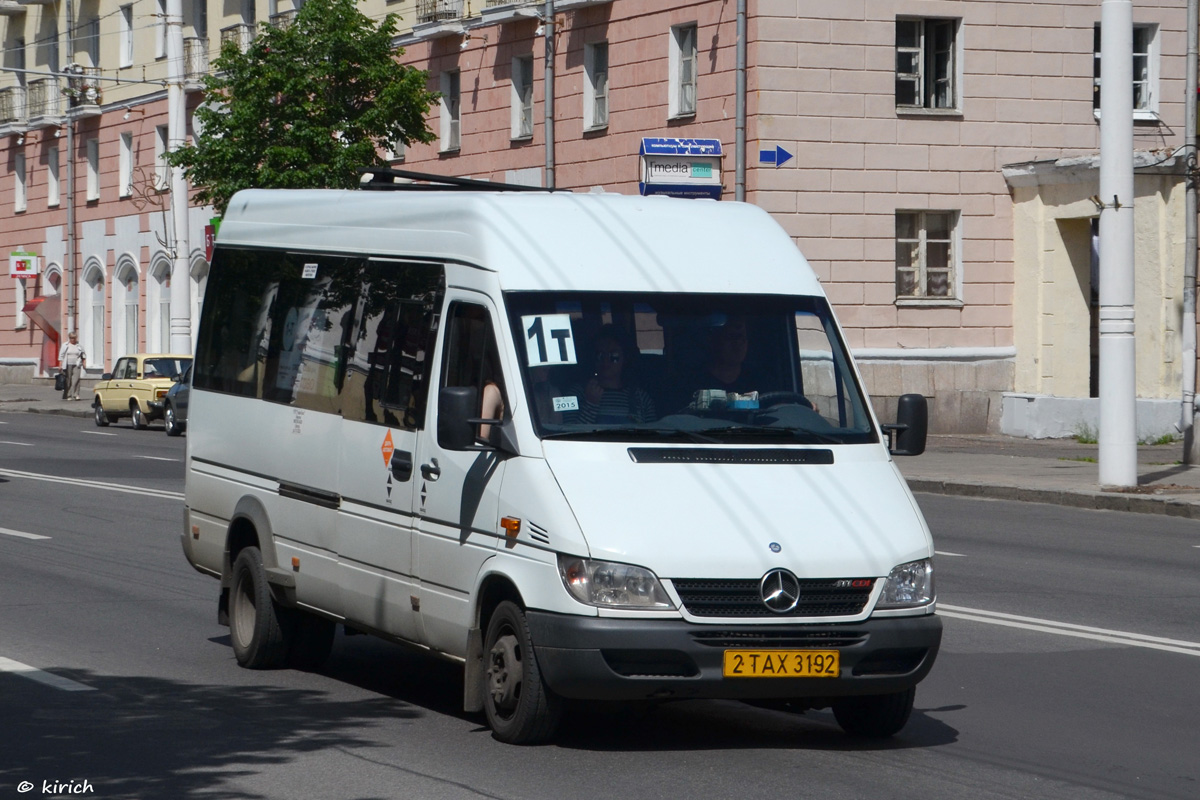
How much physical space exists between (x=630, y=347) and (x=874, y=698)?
1752mm

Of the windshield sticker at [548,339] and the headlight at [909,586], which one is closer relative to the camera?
the headlight at [909,586]

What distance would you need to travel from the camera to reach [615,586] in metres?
7.14

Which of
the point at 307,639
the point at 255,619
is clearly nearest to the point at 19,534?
the point at 255,619

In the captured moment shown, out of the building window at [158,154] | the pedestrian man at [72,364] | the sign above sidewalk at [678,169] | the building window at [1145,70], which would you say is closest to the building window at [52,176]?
the building window at [158,154]

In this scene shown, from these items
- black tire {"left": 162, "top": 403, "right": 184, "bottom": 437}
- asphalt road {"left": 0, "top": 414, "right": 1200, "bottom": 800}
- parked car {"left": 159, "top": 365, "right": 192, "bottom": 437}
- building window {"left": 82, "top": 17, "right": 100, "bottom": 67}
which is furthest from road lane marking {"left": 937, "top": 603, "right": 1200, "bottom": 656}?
building window {"left": 82, "top": 17, "right": 100, "bottom": 67}

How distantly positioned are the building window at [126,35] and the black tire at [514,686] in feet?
160

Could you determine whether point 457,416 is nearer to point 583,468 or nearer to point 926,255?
point 583,468

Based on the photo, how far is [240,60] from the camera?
34.2 m

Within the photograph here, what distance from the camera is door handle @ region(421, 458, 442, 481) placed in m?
8.15

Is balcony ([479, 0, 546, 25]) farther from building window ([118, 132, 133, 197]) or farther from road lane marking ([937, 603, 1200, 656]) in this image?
road lane marking ([937, 603, 1200, 656])

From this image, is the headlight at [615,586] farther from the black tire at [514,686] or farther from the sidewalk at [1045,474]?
the sidewalk at [1045,474]

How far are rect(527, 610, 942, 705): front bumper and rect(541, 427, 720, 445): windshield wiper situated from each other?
29.5 inches

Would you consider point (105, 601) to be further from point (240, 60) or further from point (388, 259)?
point (240, 60)

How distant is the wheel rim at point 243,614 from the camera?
32.5 feet
